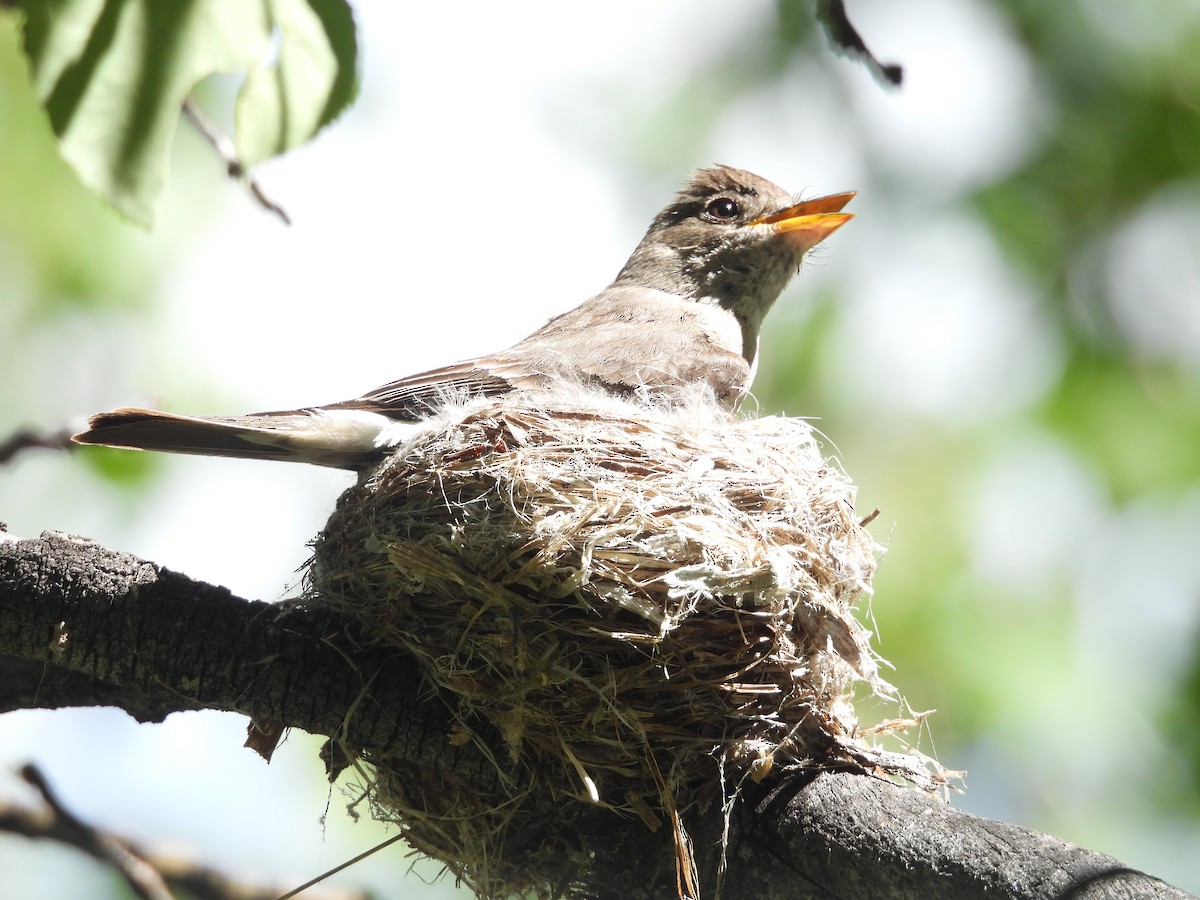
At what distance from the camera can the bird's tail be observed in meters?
3.29

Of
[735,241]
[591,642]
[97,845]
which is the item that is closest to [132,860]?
[97,845]

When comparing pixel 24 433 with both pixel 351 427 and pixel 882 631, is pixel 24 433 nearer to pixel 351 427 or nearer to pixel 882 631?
pixel 351 427

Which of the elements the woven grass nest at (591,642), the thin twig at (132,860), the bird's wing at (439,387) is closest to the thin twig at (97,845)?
the thin twig at (132,860)

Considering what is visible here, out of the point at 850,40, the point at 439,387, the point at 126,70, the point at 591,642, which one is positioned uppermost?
the point at 850,40

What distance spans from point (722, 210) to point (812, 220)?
0.65 meters

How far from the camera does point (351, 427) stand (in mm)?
3943

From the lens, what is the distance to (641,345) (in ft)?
15.8

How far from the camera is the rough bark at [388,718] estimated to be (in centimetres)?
233

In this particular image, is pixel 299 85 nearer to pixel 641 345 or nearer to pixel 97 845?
pixel 97 845

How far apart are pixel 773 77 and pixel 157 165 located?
484cm

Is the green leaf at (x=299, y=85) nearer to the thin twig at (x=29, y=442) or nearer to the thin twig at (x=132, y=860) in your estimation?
the thin twig at (x=29, y=442)

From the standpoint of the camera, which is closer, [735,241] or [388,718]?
[388,718]

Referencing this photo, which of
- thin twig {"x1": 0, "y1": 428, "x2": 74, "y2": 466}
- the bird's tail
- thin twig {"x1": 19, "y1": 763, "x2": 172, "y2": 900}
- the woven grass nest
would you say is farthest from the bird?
thin twig {"x1": 19, "y1": 763, "x2": 172, "y2": 900}

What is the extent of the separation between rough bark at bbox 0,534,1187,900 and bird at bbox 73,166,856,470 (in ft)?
2.51
